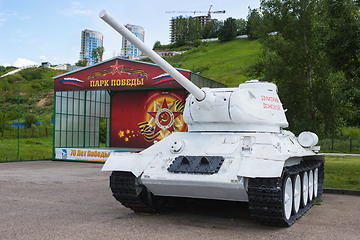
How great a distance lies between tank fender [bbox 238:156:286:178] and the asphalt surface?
1012 millimetres

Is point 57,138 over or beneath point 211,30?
beneath

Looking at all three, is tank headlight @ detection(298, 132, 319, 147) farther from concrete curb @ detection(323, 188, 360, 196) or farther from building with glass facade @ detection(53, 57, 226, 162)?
building with glass facade @ detection(53, 57, 226, 162)

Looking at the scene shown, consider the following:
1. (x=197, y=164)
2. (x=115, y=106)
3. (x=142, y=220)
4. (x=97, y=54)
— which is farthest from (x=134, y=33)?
(x=97, y=54)

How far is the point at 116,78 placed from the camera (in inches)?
920

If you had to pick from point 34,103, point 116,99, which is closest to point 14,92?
point 34,103

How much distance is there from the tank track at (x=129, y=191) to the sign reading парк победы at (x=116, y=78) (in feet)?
45.7

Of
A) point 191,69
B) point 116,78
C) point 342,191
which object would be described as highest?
point 191,69

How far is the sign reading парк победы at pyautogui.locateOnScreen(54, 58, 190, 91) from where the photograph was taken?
22219 mm

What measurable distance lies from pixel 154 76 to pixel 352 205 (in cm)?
1455

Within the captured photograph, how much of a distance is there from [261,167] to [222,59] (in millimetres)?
85649

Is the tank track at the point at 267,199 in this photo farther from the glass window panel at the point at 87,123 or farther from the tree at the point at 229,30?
the tree at the point at 229,30

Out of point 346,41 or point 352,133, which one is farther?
point 352,133

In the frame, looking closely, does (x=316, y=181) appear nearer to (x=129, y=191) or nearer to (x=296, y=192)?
(x=296, y=192)

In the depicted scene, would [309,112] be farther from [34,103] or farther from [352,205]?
[34,103]
